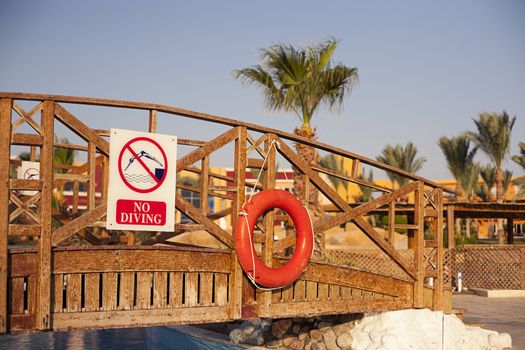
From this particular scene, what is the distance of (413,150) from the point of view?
2062 inches

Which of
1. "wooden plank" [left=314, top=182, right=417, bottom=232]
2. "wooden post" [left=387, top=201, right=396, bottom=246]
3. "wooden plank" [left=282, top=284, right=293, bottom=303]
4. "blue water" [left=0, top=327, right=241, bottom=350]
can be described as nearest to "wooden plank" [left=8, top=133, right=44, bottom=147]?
"wooden plank" [left=282, top=284, right=293, bottom=303]

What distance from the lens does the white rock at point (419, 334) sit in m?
13.9

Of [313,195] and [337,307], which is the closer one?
[337,307]

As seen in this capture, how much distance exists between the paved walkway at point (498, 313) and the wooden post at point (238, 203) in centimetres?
638

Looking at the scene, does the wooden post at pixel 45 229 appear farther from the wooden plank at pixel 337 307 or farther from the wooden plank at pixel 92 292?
the wooden plank at pixel 337 307

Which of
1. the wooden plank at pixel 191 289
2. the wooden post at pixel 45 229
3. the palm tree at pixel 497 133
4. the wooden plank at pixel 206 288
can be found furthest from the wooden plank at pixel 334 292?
the palm tree at pixel 497 133

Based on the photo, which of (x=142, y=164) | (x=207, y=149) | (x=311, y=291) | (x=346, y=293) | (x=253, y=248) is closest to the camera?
(x=142, y=164)

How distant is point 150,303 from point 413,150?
144ft

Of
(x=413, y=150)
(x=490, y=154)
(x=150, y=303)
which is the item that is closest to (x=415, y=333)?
(x=150, y=303)

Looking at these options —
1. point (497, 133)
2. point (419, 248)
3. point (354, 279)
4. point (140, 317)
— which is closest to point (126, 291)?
point (140, 317)

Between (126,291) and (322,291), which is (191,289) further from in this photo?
(322,291)

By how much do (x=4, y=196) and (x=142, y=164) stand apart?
2017mm

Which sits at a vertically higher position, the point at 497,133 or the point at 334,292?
the point at 497,133

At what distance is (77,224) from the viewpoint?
32.0ft
